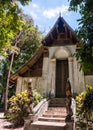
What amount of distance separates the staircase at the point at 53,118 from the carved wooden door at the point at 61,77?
4.99 ft

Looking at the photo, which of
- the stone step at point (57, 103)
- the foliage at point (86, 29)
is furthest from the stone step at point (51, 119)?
the foliage at point (86, 29)

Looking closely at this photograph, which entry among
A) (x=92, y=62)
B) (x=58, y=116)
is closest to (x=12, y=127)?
A: (x=58, y=116)

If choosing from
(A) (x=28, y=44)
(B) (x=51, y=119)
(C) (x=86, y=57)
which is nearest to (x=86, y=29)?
(C) (x=86, y=57)

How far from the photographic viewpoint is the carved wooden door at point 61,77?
14934 mm

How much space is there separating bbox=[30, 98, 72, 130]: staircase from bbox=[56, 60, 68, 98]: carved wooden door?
152cm

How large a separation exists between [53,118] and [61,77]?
19.1ft

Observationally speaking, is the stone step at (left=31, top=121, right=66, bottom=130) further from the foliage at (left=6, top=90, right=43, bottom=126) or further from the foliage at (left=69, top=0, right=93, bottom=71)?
the foliage at (left=69, top=0, right=93, bottom=71)

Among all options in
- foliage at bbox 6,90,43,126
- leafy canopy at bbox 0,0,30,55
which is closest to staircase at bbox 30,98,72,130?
foliage at bbox 6,90,43,126

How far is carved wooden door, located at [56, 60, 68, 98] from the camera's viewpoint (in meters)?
14.9

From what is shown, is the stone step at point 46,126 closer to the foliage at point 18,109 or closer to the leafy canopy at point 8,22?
the foliage at point 18,109

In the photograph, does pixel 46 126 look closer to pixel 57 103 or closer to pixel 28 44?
pixel 57 103

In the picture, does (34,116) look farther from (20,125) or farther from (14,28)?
(14,28)

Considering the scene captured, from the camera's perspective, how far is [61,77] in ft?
50.8

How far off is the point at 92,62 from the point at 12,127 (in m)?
7.36
